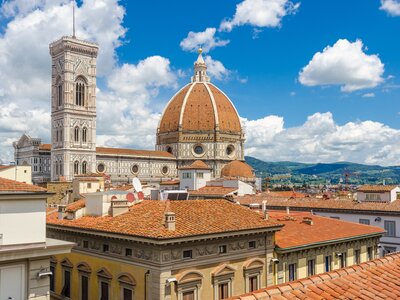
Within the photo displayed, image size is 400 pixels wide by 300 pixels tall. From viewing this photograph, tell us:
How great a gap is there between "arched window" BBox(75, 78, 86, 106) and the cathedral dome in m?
34.5

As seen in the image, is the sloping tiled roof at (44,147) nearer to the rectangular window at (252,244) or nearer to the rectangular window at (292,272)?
the rectangular window at (292,272)

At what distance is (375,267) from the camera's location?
34.4ft

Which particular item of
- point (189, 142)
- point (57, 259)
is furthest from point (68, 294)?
point (189, 142)

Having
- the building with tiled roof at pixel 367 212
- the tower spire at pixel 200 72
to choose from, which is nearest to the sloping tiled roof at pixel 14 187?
the building with tiled roof at pixel 367 212

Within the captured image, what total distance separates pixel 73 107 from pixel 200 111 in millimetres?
43631

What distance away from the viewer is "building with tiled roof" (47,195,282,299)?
1986 centimetres

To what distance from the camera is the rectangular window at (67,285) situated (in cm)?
2462

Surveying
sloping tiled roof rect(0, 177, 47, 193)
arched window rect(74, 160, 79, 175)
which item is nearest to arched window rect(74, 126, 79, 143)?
arched window rect(74, 160, 79, 175)

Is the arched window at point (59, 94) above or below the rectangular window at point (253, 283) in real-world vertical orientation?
above

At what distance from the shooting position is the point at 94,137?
12400 cm

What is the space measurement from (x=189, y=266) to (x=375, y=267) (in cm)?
1110

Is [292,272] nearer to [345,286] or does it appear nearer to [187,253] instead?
[187,253]

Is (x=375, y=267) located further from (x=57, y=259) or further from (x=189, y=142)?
(x=189, y=142)

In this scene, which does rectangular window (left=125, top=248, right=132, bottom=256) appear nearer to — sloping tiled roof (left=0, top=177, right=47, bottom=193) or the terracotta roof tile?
sloping tiled roof (left=0, top=177, right=47, bottom=193)
